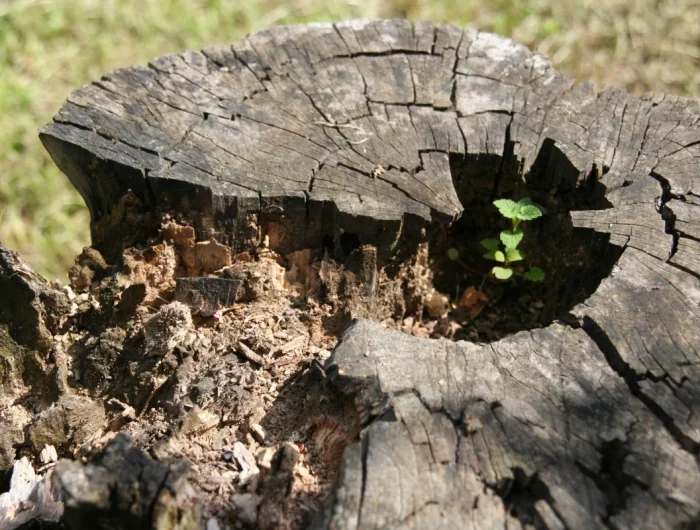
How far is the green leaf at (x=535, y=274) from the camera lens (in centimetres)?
243

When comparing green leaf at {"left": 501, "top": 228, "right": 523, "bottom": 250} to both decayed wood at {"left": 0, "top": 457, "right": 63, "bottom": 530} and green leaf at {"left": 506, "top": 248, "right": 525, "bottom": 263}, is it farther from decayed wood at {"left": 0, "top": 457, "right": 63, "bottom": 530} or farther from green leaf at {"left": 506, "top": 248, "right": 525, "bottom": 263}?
decayed wood at {"left": 0, "top": 457, "right": 63, "bottom": 530}

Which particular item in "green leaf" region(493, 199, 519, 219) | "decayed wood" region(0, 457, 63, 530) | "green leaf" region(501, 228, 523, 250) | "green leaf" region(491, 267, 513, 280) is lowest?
"decayed wood" region(0, 457, 63, 530)

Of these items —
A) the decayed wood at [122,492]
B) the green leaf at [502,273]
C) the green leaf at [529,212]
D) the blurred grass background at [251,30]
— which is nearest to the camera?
the decayed wood at [122,492]

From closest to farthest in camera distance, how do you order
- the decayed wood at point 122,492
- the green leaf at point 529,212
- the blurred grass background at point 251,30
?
the decayed wood at point 122,492, the green leaf at point 529,212, the blurred grass background at point 251,30

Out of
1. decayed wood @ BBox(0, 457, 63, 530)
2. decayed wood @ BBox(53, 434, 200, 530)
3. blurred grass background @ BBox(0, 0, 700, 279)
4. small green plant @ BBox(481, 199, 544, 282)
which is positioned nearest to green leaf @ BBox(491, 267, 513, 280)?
small green plant @ BBox(481, 199, 544, 282)

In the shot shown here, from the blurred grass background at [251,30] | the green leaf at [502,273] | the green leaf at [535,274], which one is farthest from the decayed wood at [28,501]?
the blurred grass background at [251,30]

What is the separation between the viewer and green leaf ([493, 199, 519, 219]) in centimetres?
229

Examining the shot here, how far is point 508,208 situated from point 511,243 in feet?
0.41

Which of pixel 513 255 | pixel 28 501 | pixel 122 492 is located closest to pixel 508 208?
pixel 513 255

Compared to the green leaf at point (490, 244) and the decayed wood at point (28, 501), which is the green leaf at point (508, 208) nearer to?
the green leaf at point (490, 244)

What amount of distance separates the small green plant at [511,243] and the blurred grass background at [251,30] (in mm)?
2588

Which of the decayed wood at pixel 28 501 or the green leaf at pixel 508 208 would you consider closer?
the decayed wood at pixel 28 501

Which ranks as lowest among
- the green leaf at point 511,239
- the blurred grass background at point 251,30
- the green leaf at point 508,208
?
the green leaf at point 511,239

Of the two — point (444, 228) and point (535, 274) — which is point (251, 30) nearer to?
point (444, 228)
